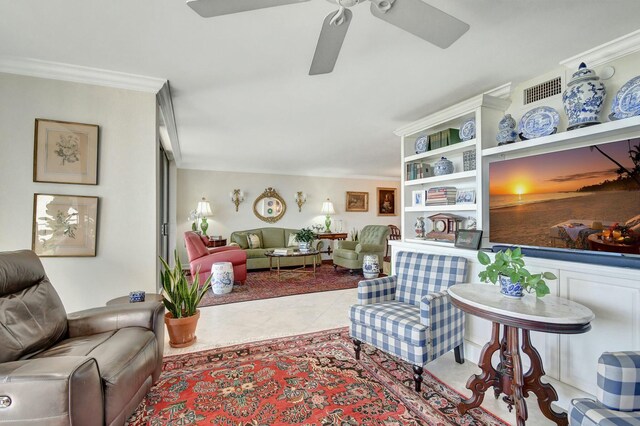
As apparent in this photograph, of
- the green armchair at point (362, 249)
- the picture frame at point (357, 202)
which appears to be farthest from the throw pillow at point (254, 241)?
the picture frame at point (357, 202)

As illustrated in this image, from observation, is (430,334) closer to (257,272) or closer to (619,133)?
(619,133)

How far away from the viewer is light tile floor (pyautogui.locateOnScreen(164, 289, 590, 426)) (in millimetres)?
1728

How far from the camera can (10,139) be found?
2.13m

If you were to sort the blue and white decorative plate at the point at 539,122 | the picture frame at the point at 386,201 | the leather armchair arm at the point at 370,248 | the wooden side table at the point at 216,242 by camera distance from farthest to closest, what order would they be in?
the picture frame at the point at 386,201, the wooden side table at the point at 216,242, the leather armchair arm at the point at 370,248, the blue and white decorative plate at the point at 539,122

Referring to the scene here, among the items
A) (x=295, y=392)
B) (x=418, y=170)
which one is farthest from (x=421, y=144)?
(x=295, y=392)

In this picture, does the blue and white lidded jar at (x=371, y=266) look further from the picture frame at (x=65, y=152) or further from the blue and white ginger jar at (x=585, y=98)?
the picture frame at (x=65, y=152)

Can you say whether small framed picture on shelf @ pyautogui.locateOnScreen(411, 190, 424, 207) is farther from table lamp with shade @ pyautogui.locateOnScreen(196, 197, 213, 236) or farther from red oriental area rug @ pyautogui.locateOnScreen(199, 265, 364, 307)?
table lamp with shade @ pyautogui.locateOnScreen(196, 197, 213, 236)

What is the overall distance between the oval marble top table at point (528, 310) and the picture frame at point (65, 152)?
9.37 ft

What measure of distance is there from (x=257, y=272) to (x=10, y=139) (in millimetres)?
4275

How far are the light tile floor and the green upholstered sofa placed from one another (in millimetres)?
2010

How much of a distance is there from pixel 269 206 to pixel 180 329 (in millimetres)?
4759

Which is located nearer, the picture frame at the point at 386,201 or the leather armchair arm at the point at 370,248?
the leather armchair arm at the point at 370,248

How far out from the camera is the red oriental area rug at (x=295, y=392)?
1.59 meters

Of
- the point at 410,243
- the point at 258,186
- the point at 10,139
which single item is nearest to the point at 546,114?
the point at 410,243
